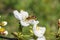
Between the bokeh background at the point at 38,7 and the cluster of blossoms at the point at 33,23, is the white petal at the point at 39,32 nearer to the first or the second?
the cluster of blossoms at the point at 33,23

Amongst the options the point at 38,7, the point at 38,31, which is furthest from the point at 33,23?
the point at 38,7

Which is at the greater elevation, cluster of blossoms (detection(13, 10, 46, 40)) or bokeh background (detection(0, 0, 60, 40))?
bokeh background (detection(0, 0, 60, 40))

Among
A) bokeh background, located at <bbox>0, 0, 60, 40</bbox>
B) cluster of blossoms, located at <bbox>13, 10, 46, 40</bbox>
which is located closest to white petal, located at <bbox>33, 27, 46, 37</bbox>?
cluster of blossoms, located at <bbox>13, 10, 46, 40</bbox>

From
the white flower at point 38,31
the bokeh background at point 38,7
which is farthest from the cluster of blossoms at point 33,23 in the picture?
the bokeh background at point 38,7

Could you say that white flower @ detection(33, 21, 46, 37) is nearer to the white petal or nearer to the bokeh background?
the white petal

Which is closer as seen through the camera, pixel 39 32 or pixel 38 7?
pixel 39 32

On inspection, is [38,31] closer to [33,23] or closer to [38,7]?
[33,23]

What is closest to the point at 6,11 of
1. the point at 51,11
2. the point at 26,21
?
the point at 51,11

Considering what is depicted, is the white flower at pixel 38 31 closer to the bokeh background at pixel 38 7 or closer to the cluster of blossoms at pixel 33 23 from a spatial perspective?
the cluster of blossoms at pixel 33 23

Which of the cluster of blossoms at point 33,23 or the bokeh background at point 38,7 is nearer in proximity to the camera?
the cluster of blossoms at point 33,23

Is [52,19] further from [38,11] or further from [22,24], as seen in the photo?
[22,24]

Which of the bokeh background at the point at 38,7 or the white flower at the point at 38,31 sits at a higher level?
the bokeh background at the point at 38,7
